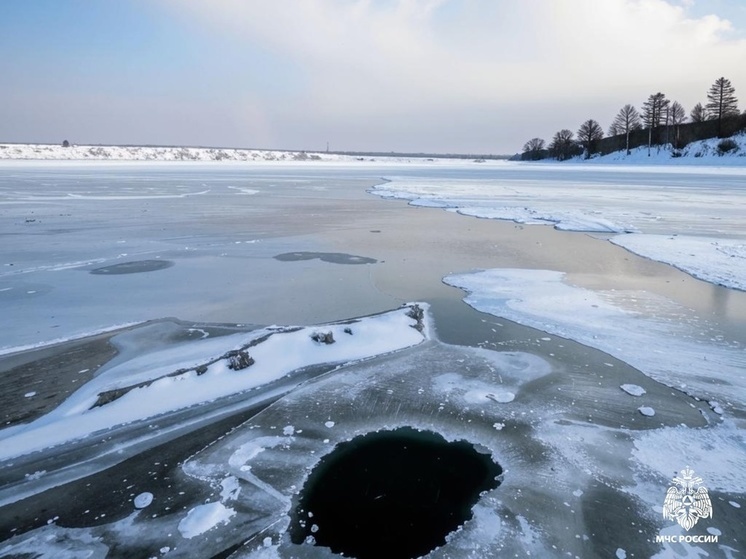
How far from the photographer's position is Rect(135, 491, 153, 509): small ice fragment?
2411mm

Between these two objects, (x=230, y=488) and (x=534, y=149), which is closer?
(x=230, y=488)

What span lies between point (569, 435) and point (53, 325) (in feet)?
16.2

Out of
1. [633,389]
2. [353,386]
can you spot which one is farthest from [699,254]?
[353,386]

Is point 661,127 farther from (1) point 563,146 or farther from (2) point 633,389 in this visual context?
(2) point 633,389

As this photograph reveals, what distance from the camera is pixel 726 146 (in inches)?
1570

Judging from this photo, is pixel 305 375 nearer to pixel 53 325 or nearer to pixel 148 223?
pixel 53 325

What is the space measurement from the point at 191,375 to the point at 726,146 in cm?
5009

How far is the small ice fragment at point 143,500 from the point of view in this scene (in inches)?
94.9

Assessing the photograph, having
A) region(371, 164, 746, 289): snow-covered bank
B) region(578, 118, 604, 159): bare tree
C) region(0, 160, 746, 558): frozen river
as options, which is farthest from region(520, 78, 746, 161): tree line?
region(0, 160, 746, 558): frozen river

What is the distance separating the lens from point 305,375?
12.8ft

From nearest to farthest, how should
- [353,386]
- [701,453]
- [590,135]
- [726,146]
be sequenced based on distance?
1. [701,453]
2. [353,386]
3. [726,146]
4. [590,135]

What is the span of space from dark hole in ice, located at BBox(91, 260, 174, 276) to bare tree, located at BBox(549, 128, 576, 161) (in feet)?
229

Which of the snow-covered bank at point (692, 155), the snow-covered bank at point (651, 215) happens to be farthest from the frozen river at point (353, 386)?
the snow-covered bank at point (692, 155)

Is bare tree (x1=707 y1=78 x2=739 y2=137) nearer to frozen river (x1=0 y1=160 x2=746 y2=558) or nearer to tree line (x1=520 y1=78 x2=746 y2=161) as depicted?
tree line (x1=520 y1=78 x2=746 y2=161)
